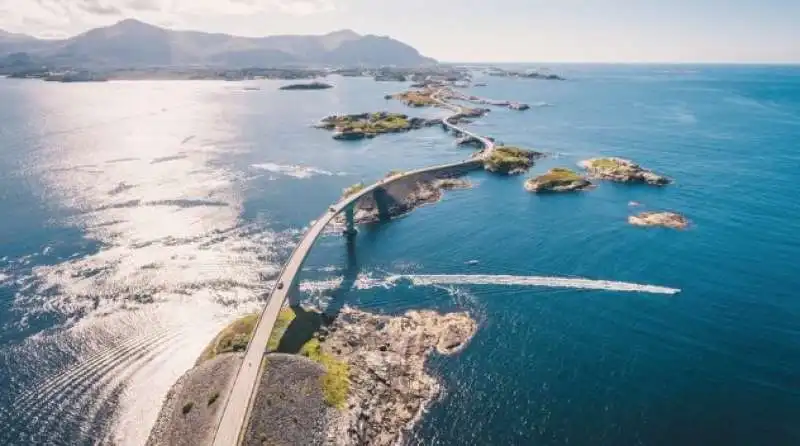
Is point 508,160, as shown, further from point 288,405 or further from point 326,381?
point 288,405

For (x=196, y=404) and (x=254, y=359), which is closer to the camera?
(x=196, y=404)

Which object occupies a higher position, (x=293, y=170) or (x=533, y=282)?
(x=293, y=170)

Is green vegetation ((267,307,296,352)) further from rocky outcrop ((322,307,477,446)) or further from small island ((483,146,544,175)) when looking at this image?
small island ((483,146,544,175))

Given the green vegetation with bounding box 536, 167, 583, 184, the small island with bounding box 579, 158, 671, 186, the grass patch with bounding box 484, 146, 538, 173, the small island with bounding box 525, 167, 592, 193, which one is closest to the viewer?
the small island with bounding box 525, 167, 592, 193

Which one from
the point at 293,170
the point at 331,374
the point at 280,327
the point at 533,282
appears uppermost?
the point at 293,170

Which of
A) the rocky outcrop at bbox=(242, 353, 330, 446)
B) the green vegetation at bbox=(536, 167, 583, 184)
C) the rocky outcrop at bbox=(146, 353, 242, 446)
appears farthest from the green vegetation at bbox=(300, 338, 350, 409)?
the green vegetation at bbox=(536, 167, 583, 184)

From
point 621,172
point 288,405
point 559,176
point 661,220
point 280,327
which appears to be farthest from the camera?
point 621,172

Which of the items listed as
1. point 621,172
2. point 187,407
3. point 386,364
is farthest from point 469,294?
point 621,172

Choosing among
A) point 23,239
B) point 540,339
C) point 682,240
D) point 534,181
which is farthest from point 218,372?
point 534,181
